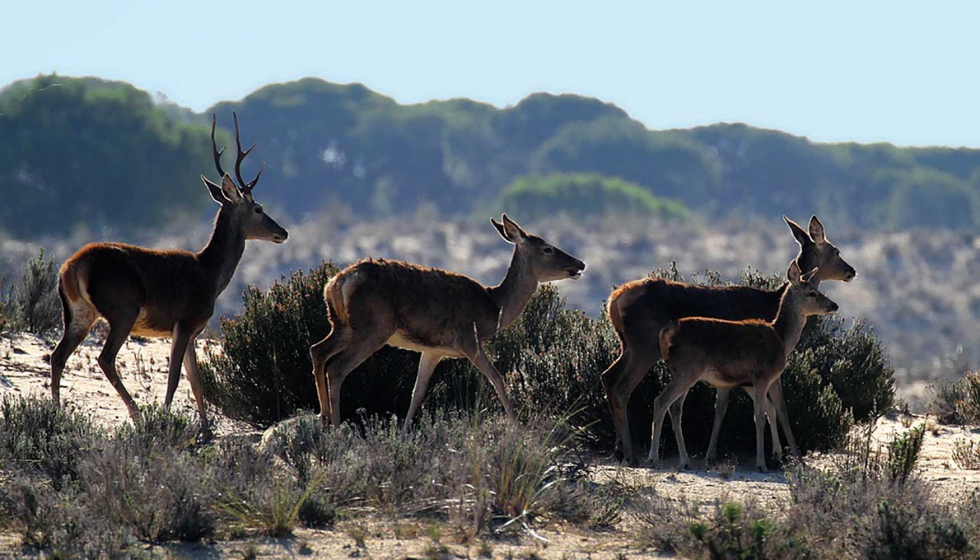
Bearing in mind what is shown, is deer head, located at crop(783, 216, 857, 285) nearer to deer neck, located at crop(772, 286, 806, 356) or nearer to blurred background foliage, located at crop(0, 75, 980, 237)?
deer neck, located at crop(772, 286, 806, 356)

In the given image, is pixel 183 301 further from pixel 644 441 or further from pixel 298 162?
pixel 298 162

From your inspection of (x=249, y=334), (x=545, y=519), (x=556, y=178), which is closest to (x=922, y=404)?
(x=249, y=334)

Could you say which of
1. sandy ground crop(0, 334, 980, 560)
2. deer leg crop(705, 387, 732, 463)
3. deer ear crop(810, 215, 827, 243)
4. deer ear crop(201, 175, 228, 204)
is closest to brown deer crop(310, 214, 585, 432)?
sandy ground crop(0, 334, 980, 560)

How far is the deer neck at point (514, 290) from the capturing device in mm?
12250

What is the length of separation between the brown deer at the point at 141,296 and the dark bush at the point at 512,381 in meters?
0.91

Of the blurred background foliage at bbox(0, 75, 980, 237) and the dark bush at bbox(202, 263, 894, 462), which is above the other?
the blurred background foliage at bbox(0, 75, 980, 237)

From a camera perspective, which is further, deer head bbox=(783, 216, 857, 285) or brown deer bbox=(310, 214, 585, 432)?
deer head bbox=(783, 216, 857, 285)

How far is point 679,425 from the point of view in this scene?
1129 centimetres

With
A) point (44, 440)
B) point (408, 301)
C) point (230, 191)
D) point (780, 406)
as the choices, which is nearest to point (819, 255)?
point (780, 406)

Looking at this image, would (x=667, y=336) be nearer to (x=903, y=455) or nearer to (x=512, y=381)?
(x=512, y=381)

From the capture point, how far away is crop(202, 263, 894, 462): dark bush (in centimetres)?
1213

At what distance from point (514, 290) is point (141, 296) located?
3.44 meters

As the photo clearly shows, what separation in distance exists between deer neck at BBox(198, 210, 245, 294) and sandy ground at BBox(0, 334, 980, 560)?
4.52 feet

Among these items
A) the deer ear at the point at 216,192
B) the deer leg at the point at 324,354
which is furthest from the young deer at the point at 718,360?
the deer ear at the point at 216,192
